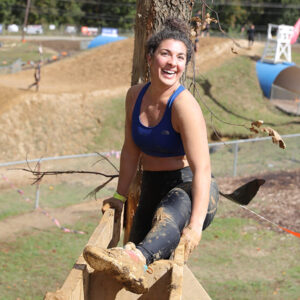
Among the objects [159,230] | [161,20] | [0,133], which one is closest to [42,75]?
[0,133]

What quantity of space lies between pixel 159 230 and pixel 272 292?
545 centimetres

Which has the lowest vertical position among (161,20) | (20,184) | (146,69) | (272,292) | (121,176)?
(20,184)

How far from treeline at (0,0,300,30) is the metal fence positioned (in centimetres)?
4667

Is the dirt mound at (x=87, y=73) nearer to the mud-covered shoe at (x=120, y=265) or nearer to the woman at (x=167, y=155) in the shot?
the woman at (x=167, y=155)

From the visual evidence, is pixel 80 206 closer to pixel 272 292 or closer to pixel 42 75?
pixel 272 292

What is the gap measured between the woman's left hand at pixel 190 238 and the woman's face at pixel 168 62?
0.94 meters

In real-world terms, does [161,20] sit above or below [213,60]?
above

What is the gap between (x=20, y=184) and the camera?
1427 centimetres

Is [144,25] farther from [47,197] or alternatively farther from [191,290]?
[47,197]

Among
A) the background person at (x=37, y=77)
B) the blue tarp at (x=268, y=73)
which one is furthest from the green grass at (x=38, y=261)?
the blue tarp at (x=268, y=73)

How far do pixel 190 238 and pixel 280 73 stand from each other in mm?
26223

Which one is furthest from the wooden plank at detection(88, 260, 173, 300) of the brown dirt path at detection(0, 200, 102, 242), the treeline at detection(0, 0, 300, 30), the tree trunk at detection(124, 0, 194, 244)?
the treeline at detection(0, 0, 300, 30)

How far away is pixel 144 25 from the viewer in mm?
4785

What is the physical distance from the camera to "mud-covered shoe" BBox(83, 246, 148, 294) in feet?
8.18
